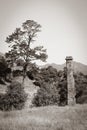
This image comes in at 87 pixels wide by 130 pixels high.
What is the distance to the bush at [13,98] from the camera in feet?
55.5

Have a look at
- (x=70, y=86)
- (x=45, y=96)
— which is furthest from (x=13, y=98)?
(x=70, y=86)

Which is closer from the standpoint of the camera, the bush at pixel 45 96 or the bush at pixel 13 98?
the bush at pixel 13 98

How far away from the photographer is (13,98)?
17.0 meters

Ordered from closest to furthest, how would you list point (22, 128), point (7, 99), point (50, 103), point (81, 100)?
point (22, 128) → point (7, 99) → point (50, 103) → point (81, 100)

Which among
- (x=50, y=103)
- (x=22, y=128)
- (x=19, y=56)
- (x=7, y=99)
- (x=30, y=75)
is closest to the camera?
(x=22, y=128)

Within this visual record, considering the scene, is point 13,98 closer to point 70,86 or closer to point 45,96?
point 45,96

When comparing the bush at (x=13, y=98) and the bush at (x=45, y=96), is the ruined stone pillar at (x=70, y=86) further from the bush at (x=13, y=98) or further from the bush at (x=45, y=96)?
the bush at (x=13, y=98)

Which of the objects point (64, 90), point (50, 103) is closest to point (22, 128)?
point (50, 103)

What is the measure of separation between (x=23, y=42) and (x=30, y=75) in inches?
224

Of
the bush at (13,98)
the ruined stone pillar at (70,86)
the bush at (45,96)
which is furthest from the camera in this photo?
the bush at (45,96)

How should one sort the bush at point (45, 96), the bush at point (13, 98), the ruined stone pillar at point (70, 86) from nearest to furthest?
1. the ruined stone pillar at point (70, 86)
2. the bush at point (13, 98)
3. the bush at point (45, 96)

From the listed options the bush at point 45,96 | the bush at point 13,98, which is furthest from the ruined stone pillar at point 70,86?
the bush at point 13,98

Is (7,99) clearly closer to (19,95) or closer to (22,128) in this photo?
(19,95)

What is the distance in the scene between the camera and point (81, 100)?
75.9 ft
